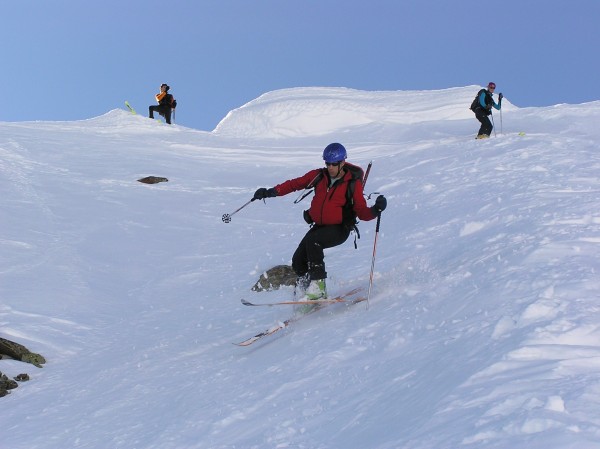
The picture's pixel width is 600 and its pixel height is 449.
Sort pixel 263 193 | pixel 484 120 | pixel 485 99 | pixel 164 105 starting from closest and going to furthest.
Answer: pixel 263 193, pixel 485 99, pixel 484 120, pixel 164 105

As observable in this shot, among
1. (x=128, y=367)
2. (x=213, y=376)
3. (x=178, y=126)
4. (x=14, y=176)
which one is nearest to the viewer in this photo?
(x=213, y=376)

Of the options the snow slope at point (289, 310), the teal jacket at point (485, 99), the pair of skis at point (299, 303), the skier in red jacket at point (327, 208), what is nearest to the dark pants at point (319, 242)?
the skier in red jacket at point (327, 208)

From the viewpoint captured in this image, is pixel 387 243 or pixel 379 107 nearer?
pixel 387 243

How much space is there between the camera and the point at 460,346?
4.46 metres

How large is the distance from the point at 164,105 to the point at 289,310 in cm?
2211

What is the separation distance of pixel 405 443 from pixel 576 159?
418 inches

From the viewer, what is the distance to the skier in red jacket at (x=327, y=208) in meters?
6.96

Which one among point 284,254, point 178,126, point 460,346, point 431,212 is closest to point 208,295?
point 284,254

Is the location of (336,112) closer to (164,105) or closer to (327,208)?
(164,105)

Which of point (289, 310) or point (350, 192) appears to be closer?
point (350, 192)

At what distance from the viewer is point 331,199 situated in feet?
23.3

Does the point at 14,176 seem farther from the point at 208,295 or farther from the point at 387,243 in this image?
the point at 387,243

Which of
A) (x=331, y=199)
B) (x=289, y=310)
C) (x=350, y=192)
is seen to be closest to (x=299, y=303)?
(x=289, y=310)

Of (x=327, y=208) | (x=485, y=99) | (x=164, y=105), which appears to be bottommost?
(x=327, y=208)
